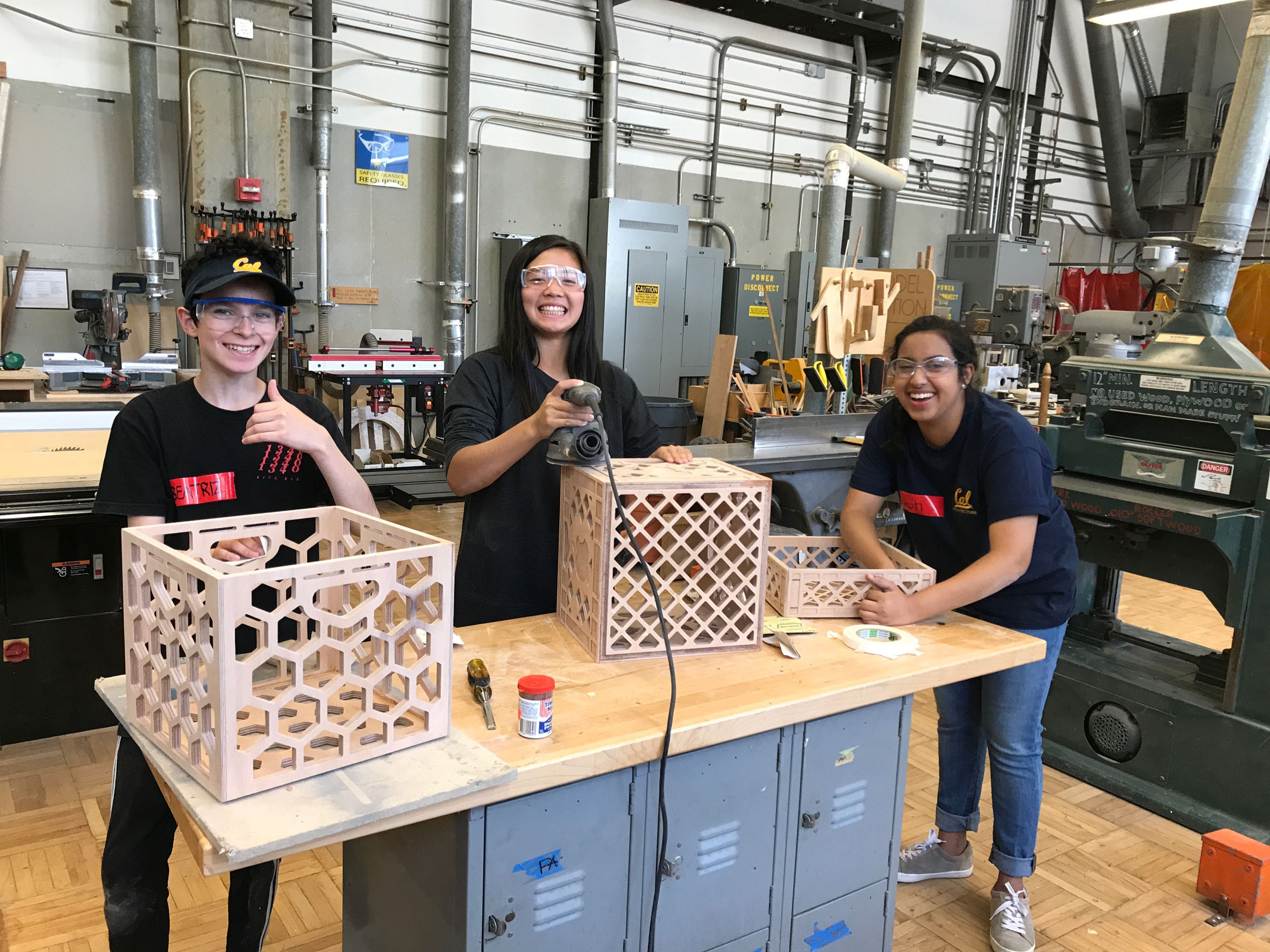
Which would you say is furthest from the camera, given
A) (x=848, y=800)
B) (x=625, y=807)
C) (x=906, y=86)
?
(x=906, y=86)

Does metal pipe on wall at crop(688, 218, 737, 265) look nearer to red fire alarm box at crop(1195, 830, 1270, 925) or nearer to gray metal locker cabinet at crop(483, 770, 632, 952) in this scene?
red fire alarm box at crop(1195, 830, 1270, 925)

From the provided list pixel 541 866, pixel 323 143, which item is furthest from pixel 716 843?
pixel 323 143

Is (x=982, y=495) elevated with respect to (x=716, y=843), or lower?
elevated

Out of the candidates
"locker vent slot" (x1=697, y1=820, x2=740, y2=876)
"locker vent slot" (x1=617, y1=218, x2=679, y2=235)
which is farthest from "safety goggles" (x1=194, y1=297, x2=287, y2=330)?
"locker vent slot" (x1=617, y1=218, x2=679, y2=235)

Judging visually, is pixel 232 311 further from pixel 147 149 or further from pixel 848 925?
pixel 147 149

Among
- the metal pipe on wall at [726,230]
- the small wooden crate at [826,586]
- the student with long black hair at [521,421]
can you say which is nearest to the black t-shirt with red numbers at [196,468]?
the student with long black hair at [521,421]

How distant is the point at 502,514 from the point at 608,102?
5.48 m

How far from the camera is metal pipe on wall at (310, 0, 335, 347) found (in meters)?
5.44

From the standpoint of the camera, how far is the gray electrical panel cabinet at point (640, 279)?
6422mm

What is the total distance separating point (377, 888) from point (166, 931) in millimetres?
355

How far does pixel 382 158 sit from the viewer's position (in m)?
5.91

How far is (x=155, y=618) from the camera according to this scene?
41.9 inches

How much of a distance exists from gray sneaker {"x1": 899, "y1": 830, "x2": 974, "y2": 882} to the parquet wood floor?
3cm

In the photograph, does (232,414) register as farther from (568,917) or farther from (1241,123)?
(1241,123)
